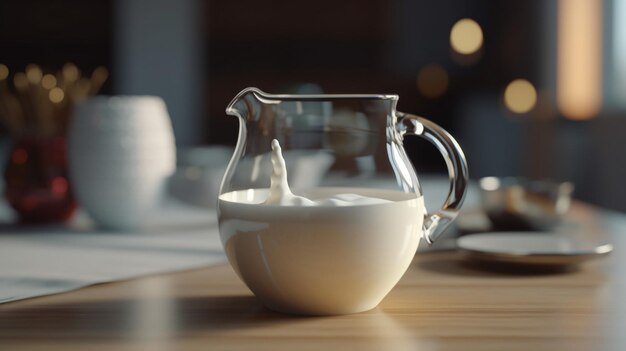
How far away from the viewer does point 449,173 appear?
22.8 inches

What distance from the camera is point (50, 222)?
1061mm

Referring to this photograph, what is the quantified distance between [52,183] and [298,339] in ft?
2.26

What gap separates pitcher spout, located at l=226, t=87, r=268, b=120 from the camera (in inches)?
21.6

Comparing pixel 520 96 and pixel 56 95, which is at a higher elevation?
pixel 56 95

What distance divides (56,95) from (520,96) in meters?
3.08

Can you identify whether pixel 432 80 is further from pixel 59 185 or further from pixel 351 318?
pixel 351 318

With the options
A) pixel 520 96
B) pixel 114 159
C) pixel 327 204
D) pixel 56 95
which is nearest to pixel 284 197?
pixel 327 204

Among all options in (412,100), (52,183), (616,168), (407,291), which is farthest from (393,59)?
(407,291)

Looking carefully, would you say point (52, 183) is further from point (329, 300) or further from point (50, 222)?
point (329, 300)

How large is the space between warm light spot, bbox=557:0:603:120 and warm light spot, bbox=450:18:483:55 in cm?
44

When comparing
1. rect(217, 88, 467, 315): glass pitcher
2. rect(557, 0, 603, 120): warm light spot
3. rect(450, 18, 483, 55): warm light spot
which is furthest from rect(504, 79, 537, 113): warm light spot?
rect(217, 88, 467, 315): glass pitcher

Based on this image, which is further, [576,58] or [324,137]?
[576,58]

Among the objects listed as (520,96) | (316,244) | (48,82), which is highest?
(48,82)

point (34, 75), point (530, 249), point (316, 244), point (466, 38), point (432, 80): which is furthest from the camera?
point (432, 80)
